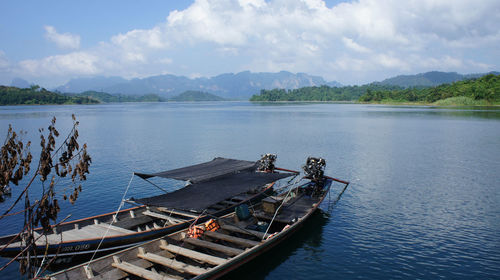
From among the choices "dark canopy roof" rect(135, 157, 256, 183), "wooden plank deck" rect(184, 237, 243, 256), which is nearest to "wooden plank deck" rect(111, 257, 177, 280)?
"wooden plank deck" rect(184, 237, 243, 256)

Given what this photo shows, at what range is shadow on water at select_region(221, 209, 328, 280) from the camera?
15.5 m

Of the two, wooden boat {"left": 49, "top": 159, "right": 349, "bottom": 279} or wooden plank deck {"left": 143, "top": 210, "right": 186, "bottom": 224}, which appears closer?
wooden boat {"left": 49, "top": 159, "right": 349, "bottom": 279}

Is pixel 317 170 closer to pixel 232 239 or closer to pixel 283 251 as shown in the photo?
pixel 283 251

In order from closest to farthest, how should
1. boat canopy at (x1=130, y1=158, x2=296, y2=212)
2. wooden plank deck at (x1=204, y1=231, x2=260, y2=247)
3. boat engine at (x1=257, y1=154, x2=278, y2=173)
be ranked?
wooden plank deck at (x1=204, y1=231, x2=260, y2=247) → boat canopy at (x1=130, y1=158, x2=296, y2=212) → boat engine at (x1=257, y1=154, x2=278, y2=173)

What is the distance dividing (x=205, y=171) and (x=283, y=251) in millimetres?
7091

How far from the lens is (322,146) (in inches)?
1945

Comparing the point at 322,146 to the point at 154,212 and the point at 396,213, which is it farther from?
the point at 154,212

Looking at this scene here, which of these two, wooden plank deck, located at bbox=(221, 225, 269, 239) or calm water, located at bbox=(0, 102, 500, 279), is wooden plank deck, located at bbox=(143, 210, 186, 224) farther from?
calm water, located at bbox=(0, 102, 500, 279)

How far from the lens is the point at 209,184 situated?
18719 millimetres

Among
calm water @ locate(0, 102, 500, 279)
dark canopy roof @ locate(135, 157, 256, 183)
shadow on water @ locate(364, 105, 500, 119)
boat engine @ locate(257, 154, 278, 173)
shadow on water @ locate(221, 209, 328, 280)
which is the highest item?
shadow on water @ locate(364, 105, 500, 119)

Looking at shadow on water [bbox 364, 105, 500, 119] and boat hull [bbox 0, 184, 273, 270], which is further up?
shadow on water [bbox 364, 105, 500, 119]

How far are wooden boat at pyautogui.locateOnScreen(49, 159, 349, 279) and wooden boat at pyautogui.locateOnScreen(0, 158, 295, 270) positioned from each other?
1.24 metres

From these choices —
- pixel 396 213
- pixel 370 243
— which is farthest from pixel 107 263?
pixel 396 213

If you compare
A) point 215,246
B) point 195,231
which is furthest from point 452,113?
point 215,246
